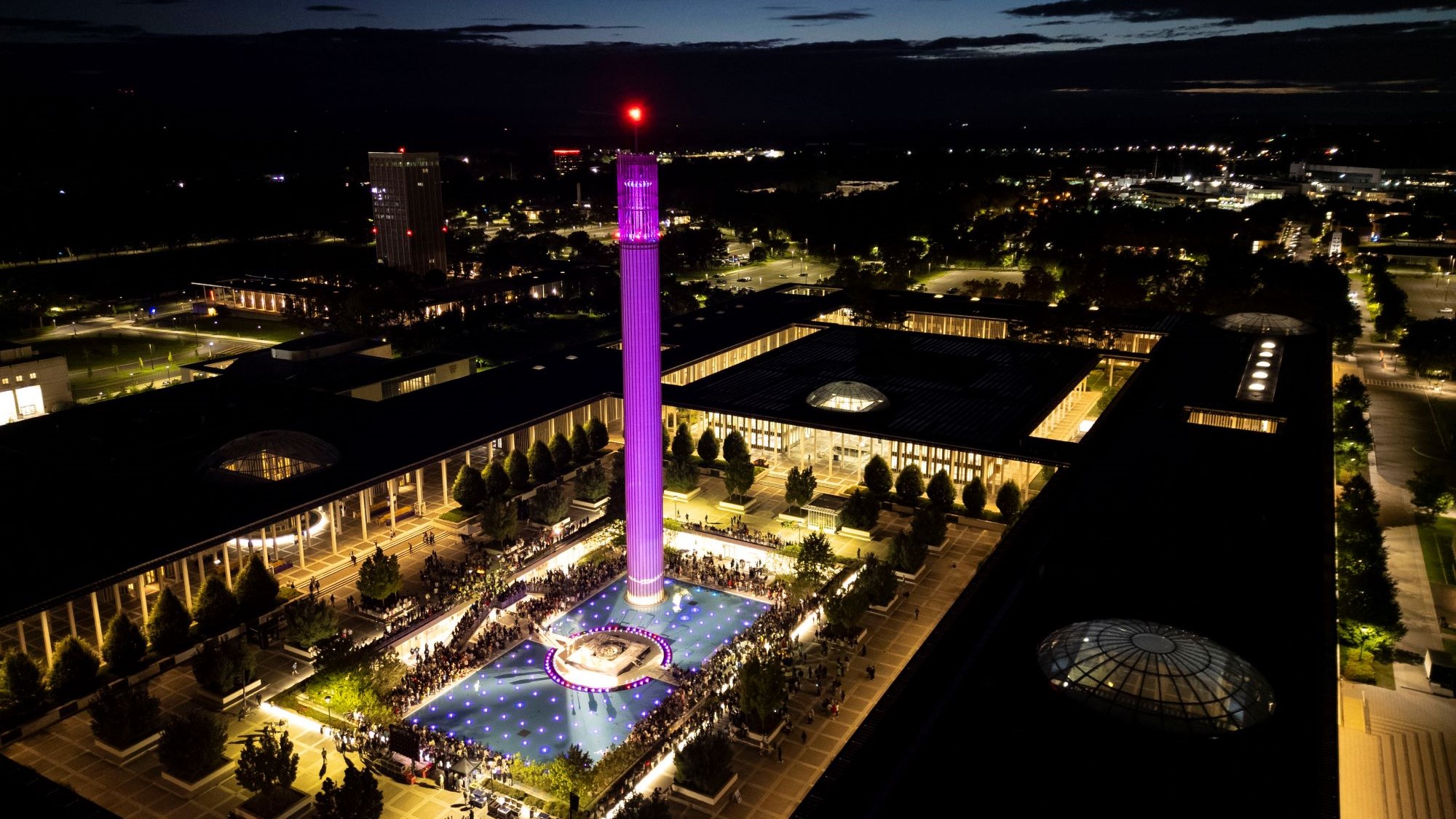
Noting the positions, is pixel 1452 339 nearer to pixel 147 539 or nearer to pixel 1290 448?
pixel 1290 448

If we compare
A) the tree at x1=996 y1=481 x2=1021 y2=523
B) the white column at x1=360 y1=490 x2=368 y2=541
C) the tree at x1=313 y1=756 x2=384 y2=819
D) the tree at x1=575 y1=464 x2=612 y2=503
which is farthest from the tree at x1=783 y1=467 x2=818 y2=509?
the tree at x1=313 y1=756 x2=384 y2=819

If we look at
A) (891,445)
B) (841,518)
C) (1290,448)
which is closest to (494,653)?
(841,518)

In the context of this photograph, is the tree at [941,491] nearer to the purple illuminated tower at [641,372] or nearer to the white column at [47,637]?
the purple illuminated tower at [641,372]

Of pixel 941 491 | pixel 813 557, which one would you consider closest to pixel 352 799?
pixel 813 557

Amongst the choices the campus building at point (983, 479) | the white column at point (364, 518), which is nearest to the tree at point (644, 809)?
the campus building at point (983, 479)

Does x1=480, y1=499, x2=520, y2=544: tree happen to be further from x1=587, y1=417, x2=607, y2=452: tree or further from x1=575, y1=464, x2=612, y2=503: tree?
x1=587, y1=417, x2=607, y2=452: tree

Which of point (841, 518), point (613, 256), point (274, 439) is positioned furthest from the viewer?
point (613, 256)
